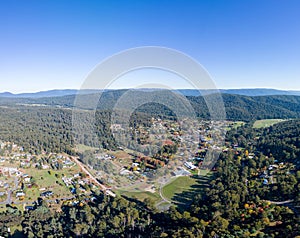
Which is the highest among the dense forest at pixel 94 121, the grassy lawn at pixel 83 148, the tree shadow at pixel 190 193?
the dense forest at pixel 94 121

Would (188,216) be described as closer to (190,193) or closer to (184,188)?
(190,193)

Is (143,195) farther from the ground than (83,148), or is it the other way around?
(83,148)

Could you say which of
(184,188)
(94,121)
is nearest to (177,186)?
(184,188)

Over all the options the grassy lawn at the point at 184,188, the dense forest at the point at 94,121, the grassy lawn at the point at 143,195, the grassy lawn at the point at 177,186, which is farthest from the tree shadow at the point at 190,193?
the dense forest at the point at 94,121

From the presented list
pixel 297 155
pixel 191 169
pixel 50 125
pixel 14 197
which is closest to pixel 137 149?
pixel 191 169

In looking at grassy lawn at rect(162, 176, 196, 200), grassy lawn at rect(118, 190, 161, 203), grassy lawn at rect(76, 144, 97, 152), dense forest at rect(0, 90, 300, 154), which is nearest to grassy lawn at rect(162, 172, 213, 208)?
grassy lawn at rect(162, 176, 196, 200)

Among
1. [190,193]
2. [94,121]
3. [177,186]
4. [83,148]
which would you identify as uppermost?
[94,121]

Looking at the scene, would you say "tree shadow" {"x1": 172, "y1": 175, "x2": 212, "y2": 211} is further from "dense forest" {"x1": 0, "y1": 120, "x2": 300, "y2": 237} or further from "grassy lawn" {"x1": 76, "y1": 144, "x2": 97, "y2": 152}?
"grassy lawn" {"x1": 76, "y1": 144, "x2": 97, "y2": 152}

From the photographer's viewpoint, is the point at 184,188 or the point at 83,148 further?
the point at 83,148

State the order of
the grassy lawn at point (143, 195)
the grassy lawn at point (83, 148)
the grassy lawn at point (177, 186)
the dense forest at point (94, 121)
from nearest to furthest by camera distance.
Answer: the grassy lawn at point (143, 195), the grassy lawn at point (177, 186), the dense forest at point (94, 121), the grassy lawn at point (83, 148)

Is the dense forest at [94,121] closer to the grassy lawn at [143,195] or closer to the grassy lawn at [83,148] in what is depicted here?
the grassy lawn at [83,148]

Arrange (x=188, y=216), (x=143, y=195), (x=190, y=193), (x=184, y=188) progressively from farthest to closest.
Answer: (x=184, y=188), (x=190, y=193), (x=143, y=195), (x=188, y=216)
